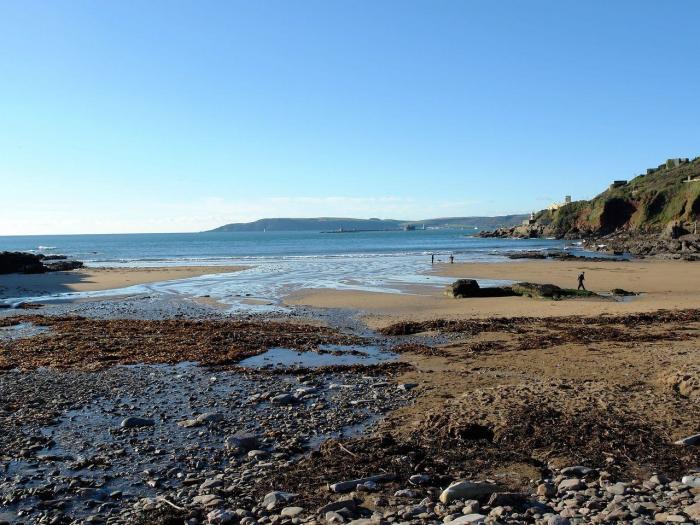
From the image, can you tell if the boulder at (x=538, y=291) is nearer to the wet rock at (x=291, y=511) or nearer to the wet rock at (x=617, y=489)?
the wet rock at (x=617, y=489)

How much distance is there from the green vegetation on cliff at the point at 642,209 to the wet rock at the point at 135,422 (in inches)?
3856

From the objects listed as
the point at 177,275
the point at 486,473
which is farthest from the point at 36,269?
the point at 486,473

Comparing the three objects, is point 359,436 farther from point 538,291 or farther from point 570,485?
point 538,291

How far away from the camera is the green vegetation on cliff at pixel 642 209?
97188 millimetres

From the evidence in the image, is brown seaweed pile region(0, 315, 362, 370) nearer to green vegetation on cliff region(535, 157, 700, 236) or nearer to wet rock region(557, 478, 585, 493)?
wet rock region(557, 478, 585, 493)

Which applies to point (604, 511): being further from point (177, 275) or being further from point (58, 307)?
point (177, 275)

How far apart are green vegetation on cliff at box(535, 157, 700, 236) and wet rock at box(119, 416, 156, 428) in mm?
97943

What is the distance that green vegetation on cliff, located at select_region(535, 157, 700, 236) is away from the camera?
97.2 meters

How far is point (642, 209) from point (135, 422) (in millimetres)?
116480

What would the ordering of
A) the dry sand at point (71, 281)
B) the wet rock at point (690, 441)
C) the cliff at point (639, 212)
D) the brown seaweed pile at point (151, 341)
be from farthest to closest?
the cliff at point (639, 212)
the dry sand at point (71, 281)
the brown seaweed pile at point (151, 341)
the wet rock at point (690, 441)

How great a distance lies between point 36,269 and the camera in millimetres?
49594

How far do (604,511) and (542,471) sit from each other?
1307 mm

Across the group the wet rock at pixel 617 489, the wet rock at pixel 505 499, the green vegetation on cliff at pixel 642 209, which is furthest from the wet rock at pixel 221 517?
the green vegetation on cliff at pixel 642 209

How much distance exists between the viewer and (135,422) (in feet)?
31.4
